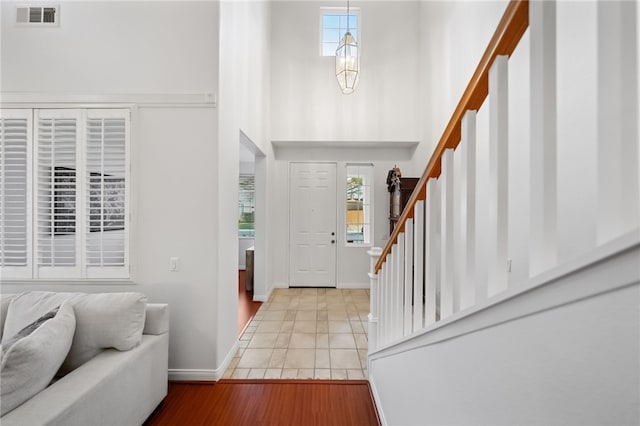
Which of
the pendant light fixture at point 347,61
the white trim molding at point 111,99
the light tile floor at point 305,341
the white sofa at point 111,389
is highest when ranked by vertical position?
the pendant light fixture at point 347,61

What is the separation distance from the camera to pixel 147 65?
2434 millimetres

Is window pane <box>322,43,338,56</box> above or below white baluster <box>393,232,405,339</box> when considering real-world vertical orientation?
above

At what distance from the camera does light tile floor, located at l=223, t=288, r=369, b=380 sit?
2.62m

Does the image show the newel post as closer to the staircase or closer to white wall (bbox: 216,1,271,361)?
the staircase

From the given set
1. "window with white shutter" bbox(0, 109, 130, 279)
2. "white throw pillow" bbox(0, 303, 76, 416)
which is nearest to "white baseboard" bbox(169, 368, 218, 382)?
"window with white shutter" bbox(0, 109, 130, 279)

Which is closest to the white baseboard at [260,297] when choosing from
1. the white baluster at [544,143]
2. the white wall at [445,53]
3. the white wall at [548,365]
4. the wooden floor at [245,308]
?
the wooden floor at [245,308]

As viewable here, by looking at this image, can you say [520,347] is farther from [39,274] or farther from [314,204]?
[314,204]

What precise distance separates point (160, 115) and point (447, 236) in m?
2.40

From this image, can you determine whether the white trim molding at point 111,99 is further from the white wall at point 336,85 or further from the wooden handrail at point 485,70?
the white wall at point 336,85

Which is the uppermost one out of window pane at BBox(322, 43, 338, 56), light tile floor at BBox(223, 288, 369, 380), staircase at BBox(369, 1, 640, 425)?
window pane at BBox(322, 43, 338, 56)

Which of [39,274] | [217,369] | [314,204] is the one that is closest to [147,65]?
[39,274]

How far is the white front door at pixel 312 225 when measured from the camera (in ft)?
18.1

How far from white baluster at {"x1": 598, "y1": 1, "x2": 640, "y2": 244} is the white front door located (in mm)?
5114

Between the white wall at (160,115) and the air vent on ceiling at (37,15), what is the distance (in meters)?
0.05
